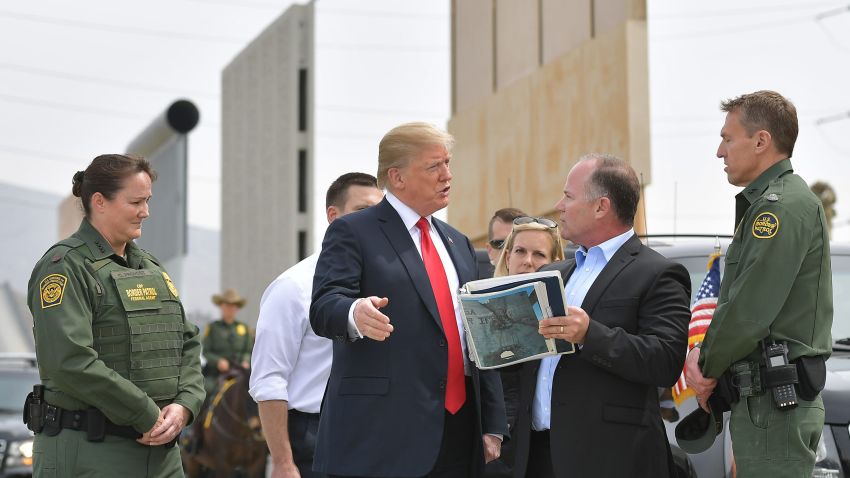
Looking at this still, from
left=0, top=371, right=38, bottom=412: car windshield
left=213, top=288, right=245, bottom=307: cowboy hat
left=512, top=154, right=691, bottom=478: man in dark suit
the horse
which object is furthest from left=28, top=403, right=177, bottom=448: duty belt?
left=213, top=288, right=245, bottom=307: cowboy hat

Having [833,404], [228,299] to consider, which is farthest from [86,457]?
[228,299]

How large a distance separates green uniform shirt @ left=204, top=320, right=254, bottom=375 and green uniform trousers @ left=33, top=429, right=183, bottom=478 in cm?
1336

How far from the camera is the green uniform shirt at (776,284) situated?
4586 millimetres

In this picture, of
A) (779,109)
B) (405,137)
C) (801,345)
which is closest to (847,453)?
(801,345)

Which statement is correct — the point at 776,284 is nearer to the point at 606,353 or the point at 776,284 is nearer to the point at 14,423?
the point at 606,353

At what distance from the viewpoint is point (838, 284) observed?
23.2 feet

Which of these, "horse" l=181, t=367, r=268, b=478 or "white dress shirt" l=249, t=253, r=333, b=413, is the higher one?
"white dress shirt" l=249, t=253, r=333, b=413

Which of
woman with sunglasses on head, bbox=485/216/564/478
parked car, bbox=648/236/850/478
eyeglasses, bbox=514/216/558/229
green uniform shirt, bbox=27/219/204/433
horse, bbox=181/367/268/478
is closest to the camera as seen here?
green uniform shirt, bbox=27/219/204/433

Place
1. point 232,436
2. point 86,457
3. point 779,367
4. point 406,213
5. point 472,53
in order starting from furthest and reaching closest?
point 472,53
point 232,436
point 86,457
point 406,213
point 779,367

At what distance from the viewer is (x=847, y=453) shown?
19.2 ft

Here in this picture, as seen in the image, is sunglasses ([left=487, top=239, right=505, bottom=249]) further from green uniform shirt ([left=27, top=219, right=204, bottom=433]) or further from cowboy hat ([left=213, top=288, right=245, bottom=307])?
cowboy hat ([left=213, top=288, right=245, bottom=307])

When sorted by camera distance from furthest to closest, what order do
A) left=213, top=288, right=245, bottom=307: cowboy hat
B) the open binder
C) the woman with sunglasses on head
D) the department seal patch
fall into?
left=213, top=288, right=245, bottom=307: cowboy hat < the woman with sunglasses on head < the department seal patch < the open binder

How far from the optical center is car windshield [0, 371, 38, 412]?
13.2 meters

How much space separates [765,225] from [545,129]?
12.0 metres
